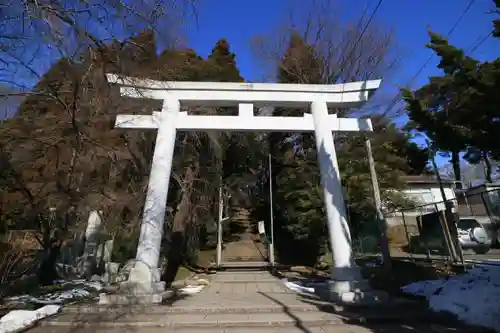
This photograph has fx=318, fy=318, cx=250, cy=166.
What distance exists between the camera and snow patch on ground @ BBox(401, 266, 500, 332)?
5.23 meters

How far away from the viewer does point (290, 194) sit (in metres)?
16.7

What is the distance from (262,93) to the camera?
944cm

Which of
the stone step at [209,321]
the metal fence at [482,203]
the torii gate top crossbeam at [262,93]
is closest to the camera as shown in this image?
the stone step at [209,321]

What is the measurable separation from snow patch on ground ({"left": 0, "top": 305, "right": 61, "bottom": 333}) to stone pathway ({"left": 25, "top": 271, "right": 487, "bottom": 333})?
219mm

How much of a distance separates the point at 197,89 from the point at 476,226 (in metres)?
8.13

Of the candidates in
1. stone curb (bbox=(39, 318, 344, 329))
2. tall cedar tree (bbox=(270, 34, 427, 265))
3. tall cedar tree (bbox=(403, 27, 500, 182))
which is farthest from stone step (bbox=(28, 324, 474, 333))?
tall cedar tree (bbox=(270, 34, 427, 265))

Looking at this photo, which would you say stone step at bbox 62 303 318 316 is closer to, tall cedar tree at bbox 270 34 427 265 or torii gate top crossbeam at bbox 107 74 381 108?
torii gate top crossbeam at bbox 107 74 381 108

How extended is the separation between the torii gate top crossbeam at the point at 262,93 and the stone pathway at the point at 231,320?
218 inches

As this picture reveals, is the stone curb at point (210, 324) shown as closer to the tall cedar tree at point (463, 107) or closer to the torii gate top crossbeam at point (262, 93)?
the tall cedar tree at point (463, 107)

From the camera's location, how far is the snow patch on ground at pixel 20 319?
17.4 feet

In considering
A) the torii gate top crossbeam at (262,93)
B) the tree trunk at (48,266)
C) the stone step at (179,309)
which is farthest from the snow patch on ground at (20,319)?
the torii gate top crossbeam at (262,93)

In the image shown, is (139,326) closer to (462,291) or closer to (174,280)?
(462,291)

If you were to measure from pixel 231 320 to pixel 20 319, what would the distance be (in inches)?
146

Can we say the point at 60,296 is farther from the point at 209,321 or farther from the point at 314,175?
the point at 314,175
